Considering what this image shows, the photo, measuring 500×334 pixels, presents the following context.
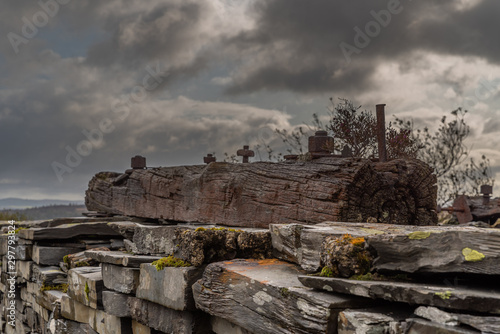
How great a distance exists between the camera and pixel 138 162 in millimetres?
8047

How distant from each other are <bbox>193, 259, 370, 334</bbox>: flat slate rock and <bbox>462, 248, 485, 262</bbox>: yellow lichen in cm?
62

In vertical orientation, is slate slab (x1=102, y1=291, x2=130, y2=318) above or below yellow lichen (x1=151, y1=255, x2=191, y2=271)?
below

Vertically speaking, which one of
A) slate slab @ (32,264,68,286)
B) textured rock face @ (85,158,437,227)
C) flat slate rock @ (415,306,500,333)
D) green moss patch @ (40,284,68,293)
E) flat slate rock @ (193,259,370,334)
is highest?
textured rock face @ (85,158,437,227)

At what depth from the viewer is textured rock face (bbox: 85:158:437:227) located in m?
4.41

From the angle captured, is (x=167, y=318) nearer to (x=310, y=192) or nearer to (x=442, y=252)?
(x=310, y=192)

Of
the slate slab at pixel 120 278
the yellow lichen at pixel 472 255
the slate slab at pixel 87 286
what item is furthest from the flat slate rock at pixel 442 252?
the slate slab at pixel 87 286

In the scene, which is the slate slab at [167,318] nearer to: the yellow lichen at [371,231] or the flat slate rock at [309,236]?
the flat slate rock at [309,236]

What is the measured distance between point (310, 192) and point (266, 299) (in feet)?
5.31

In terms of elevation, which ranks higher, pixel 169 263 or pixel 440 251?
pixel 440 251

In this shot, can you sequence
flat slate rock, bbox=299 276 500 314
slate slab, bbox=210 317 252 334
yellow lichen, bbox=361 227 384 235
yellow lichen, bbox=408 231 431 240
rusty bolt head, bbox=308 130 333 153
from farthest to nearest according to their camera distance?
rusty bolt head, bbox=308 130 333 153 → slate slab, bbox=210 317 252 334 → yellow lichen, bbox=361 227 384 235 → yellow lichen, bbox=408 231 431 240 → flat slate rock, bbox=299 276 500 314

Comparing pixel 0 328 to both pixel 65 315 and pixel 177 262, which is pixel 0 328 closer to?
pixel 65 315

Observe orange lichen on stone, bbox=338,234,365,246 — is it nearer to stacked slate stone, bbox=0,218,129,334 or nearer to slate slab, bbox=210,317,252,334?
slate slab, bbox=210,317,252,334

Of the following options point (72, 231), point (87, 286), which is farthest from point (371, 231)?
point (72, 231)

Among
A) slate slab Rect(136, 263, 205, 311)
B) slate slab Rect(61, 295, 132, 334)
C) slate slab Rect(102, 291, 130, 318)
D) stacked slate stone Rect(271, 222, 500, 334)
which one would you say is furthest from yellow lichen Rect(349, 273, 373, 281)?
slate slab Rect(61, 295, 132, 334)
